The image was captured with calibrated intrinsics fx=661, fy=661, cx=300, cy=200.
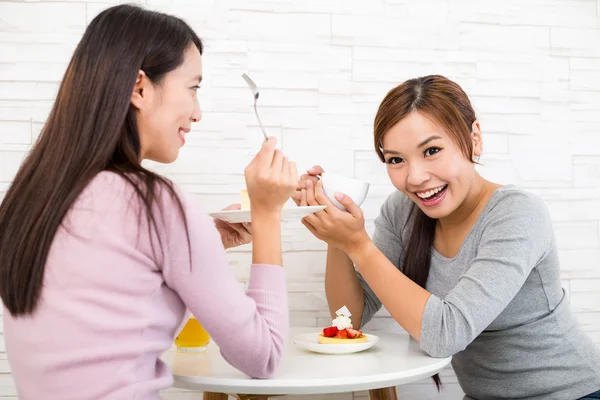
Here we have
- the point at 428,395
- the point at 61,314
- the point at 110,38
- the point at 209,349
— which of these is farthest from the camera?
the point at 428,395

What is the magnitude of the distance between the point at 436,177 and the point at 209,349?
2.07 feet

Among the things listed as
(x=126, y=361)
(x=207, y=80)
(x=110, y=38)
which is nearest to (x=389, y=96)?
(x=207, y=80)

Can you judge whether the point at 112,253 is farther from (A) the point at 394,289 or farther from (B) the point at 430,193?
(B) the point at 430,193

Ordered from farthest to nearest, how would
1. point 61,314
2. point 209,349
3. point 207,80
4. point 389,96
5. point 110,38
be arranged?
1. point 207,80
2. point 389,96
3. point 209,349
4. point 110,38
5. point 61,314

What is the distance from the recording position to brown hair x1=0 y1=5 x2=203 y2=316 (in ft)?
3.00

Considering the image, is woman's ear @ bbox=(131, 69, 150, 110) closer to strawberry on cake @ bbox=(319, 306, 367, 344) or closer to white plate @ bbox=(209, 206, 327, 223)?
white plate @ bbox=(209, 206, 327, 223)

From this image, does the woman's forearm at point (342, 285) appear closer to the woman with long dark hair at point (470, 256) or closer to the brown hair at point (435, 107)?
the woman with long dark hair at point (470, 256)

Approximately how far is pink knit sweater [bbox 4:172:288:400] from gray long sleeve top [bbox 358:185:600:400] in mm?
500

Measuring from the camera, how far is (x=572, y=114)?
82.1 inches

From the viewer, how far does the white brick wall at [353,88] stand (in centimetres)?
186

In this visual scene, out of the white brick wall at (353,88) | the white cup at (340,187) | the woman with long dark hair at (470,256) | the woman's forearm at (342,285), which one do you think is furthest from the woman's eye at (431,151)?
the white brick wall at (353,88)

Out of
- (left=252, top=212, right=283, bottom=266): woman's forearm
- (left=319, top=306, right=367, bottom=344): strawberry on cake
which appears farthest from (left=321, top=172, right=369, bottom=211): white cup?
(left=252, top=212, right=283, bottom=266): woman's forearm

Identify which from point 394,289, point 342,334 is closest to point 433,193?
point 394,289

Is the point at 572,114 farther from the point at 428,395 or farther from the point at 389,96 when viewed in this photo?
the point at 428,395
